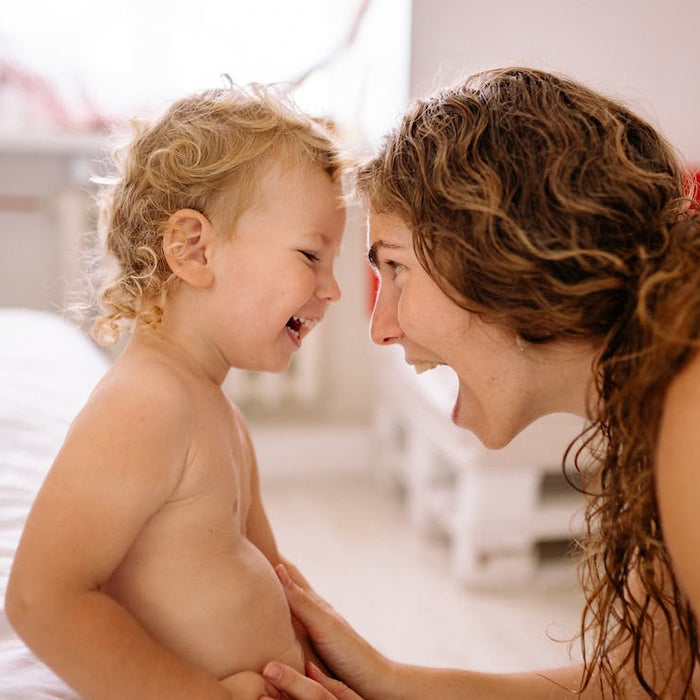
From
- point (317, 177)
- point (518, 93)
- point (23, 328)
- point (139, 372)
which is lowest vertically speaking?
point (23, 328)

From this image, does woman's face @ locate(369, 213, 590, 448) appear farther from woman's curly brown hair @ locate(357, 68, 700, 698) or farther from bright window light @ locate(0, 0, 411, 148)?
bright window light @ locate(0, 0, 411, 148)

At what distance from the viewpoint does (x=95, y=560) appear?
818mm

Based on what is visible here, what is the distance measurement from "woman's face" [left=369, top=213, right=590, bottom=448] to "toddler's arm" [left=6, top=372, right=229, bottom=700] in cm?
30

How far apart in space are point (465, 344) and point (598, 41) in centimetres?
79

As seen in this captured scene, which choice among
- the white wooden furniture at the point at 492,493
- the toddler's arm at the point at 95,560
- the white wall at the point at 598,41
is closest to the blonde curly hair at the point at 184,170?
the toddler's arm at the point at 95,560

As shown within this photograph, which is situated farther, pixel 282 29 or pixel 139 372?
pixel 282 29

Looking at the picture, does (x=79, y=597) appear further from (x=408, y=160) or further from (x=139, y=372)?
(x=408, y=160)

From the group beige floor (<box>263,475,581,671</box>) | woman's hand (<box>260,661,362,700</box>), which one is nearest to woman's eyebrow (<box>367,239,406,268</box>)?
woman's hand (<box>260,661,362,700</box>)

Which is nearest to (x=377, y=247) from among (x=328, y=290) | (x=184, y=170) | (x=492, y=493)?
(x=328, y=290)

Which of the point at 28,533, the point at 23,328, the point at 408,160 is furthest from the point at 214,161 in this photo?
the point at 23,328

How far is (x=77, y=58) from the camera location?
2504 millimetres

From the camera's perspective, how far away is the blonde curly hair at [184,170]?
1.04 m

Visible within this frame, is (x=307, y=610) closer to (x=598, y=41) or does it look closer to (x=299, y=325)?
(x=299, y=325)

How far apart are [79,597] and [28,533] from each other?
71 mm
